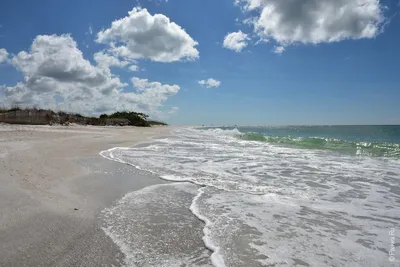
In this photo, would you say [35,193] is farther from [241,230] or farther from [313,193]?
[313,193]

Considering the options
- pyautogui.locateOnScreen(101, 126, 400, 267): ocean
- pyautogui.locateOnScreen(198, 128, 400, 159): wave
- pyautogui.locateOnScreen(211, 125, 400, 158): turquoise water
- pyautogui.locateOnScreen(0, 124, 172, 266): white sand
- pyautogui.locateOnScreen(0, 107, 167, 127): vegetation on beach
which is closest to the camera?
pyautogui.locateOnScreen(0, 124, 172, 266): white sand

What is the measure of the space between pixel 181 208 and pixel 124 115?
71419mm

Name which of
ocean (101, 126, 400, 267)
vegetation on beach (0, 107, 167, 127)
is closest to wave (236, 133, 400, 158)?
ocean (101, 126, 400, 267)

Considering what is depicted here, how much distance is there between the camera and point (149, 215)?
463 centimetres

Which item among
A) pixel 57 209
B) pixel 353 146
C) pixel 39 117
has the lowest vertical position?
pixel 57 209

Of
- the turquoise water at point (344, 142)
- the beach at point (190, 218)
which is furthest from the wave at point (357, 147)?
the beach at point (190, 218)

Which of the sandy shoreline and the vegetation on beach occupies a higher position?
the vegetation on beach

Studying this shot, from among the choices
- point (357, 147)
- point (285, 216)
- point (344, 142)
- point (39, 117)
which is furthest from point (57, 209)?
point (39, 117)

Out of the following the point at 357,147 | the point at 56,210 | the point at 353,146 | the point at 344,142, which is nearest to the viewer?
the point at 56,210

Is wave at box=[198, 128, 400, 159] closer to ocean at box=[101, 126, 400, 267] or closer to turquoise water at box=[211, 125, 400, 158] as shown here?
turquoise water at box=[211, 125, 400, 158]

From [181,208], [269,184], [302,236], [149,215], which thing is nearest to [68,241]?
[149,215]

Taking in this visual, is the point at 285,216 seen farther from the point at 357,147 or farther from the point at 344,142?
the point at 344,142

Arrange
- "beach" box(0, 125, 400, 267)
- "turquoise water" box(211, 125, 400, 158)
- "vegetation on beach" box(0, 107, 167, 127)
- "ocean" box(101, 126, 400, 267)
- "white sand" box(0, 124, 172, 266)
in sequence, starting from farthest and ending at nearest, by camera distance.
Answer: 1. "vegetation on beach" box(0, 107, 167, 127)
2. "turquoise water" box(211, 125, 400, 158)
3. "ocean" box(101, 126, 400, 267)
4. "beach" box(0, 125, 400, 267)
5. "white sand" box(0, 124, 172, 266)

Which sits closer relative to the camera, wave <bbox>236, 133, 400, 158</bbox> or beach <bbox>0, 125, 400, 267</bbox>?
beach <bbox>0, 125, 400, 267</bbox>
